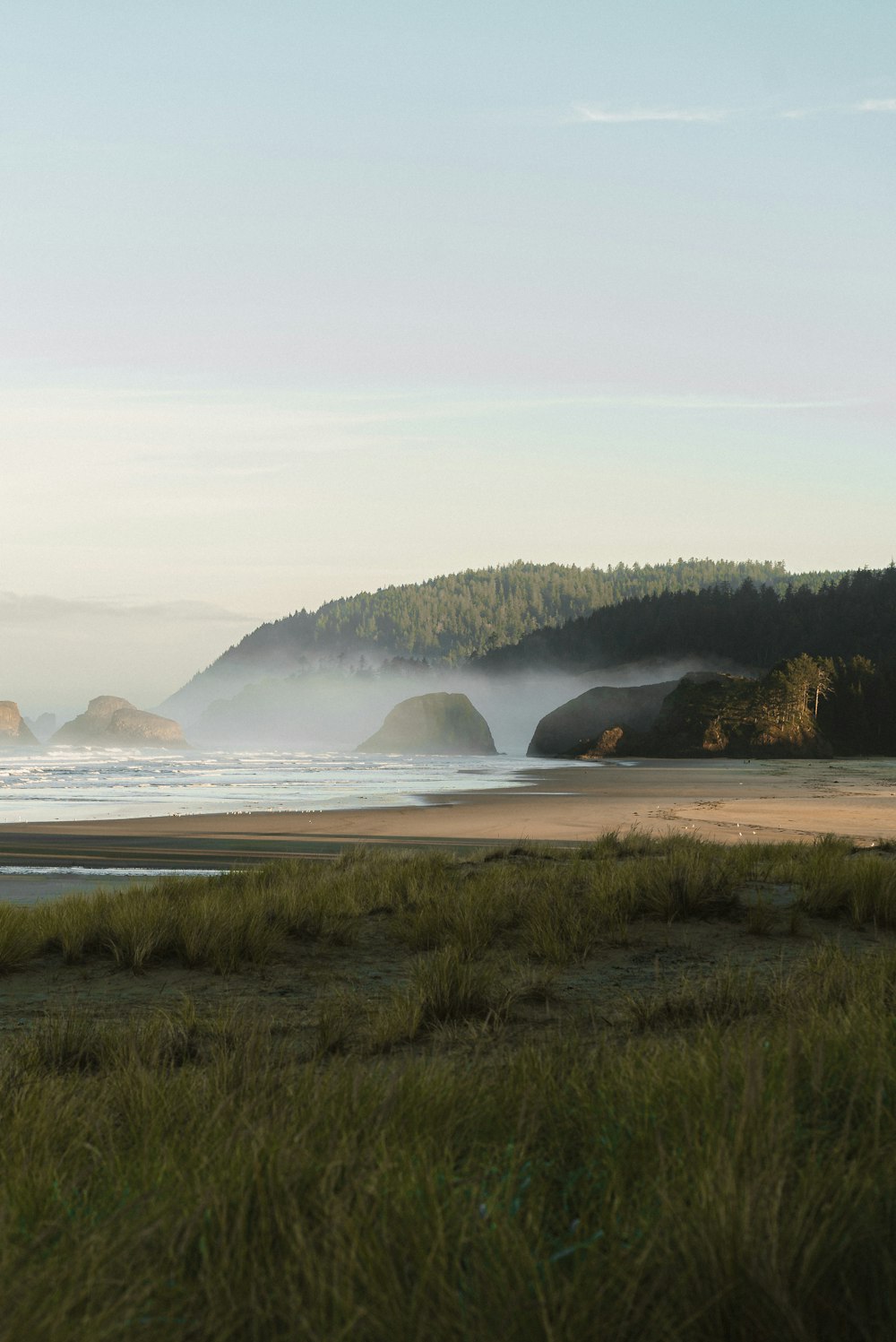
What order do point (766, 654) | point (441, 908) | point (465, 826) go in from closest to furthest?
point (441, 908) < point (465, 826) < point (766, 654)

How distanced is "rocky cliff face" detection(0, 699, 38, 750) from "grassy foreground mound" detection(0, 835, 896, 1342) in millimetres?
126103

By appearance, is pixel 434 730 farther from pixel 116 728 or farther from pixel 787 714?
pixel 116 728

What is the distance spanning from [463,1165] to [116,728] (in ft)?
430

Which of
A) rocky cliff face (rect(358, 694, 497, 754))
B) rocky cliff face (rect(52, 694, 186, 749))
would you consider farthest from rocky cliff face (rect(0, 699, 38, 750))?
rocky cliff face (rect(358, 694, 497, 754))

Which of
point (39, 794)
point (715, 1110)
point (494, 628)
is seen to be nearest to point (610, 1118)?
point (715, 1110)

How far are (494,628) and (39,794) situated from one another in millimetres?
149147

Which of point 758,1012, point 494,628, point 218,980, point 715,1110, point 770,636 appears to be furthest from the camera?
point 494,628

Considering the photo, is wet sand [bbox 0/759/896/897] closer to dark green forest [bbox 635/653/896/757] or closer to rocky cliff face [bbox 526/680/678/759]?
dark green forest [bbox 635/653/896/757]

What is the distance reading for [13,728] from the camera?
126 m

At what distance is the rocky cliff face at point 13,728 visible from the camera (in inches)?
4867

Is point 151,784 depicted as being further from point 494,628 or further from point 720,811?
point 494,628

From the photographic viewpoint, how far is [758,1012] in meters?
5.20

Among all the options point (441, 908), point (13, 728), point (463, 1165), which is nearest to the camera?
point (463, 1165)

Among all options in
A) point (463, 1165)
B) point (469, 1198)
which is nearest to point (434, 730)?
point (463, 1165)
